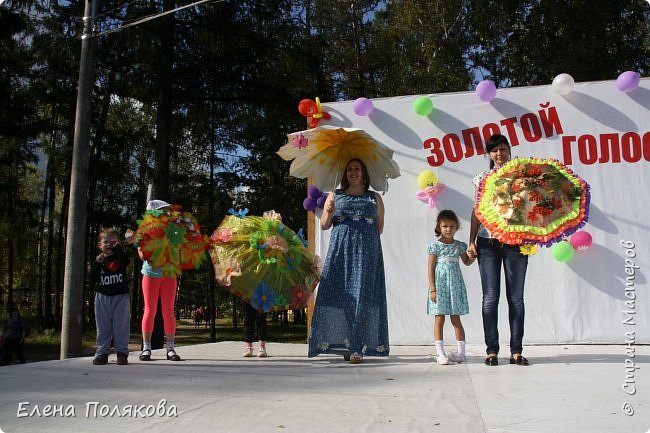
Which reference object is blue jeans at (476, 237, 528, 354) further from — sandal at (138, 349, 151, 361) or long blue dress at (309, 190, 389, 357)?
sandal at (138, 349, 151, 361)

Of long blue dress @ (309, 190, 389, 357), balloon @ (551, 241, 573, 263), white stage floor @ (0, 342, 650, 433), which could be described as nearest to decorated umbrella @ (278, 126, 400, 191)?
long blue dress @ (309, 190, 389, 357)

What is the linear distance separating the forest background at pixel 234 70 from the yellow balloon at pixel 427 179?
163 inches

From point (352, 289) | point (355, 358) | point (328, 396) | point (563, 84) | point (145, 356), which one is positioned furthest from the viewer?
point (563, 84)

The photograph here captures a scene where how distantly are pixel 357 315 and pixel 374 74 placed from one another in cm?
1542

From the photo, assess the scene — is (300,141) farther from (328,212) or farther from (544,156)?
(544,156)

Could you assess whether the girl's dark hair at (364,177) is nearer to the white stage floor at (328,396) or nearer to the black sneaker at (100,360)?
the white stage floor at (328,396)

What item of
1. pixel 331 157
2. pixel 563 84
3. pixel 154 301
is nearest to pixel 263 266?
pixel 154 301

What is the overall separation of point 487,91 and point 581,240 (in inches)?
77.5

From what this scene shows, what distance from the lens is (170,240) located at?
5.14m

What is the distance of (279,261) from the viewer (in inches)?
216

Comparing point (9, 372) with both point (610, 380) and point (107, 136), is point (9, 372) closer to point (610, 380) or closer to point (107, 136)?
point (610, 380)

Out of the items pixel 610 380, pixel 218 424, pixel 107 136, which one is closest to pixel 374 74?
pixel 107 136

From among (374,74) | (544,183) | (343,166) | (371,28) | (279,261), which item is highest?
(371,28)

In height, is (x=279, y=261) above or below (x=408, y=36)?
below
